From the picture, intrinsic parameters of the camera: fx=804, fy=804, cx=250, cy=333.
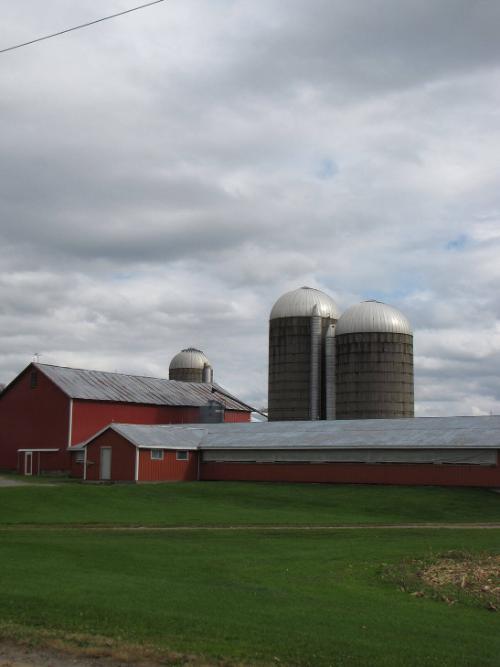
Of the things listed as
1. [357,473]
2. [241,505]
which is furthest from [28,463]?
[241,505]

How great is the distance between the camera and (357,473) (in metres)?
49.0

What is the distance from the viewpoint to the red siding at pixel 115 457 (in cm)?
5144

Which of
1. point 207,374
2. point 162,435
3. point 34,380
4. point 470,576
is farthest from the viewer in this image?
point 207,374

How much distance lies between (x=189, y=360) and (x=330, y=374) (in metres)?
31.4

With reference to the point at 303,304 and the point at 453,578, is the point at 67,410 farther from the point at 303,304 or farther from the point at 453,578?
the point at 453,578

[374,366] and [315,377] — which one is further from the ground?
[374,366]

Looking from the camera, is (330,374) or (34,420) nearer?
(34,420)

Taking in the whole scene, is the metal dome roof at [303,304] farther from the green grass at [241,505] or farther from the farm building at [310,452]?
the green grass at [241,505]

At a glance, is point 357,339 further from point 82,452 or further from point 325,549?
point 325,549

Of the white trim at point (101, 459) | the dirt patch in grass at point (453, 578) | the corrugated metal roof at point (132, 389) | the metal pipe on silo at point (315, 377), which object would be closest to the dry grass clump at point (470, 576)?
the dirt patch in grass at point (453, 578)

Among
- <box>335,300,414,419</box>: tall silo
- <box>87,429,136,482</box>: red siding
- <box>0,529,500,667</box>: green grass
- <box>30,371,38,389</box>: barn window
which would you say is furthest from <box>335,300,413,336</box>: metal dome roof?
<box>0,529,500,667</box>: green grass

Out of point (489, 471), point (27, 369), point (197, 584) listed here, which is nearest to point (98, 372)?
point (27, 369)

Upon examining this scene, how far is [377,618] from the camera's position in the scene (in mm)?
13086

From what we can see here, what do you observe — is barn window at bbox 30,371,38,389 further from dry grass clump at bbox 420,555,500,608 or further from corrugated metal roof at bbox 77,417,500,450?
dry grass clump at bbox 420,555,500,608
